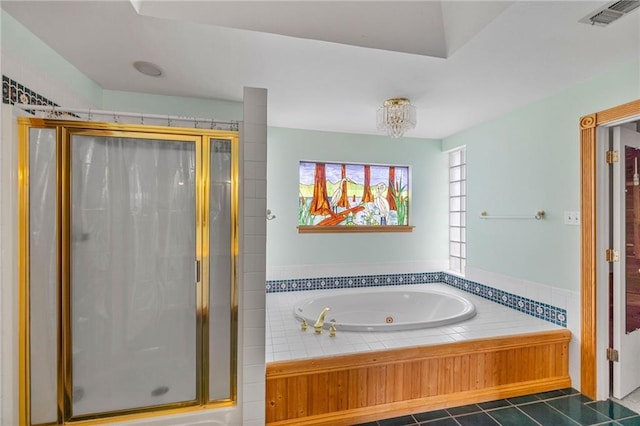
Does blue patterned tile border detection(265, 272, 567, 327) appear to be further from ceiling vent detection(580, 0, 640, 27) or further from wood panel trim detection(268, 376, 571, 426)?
ceiling vent detection(580, 0, 640, 27)

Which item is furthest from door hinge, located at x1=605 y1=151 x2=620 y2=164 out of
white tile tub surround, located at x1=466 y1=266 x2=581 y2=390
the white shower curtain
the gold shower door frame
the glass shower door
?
the white shower curtain

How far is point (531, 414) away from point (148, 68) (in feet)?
10.5

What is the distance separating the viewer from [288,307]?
281 centimetres

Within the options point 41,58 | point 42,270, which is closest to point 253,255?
point 42,270

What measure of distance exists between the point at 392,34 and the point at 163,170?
140 centimetres

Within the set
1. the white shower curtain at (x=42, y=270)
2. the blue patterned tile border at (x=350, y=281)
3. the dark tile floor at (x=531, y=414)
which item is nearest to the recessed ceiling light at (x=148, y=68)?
the white shower curtain at (x=42, y=270)

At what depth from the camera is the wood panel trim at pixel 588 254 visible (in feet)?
6.91

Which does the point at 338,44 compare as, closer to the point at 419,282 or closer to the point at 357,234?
the point at 357,234

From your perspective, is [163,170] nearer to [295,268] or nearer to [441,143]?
[295,268]

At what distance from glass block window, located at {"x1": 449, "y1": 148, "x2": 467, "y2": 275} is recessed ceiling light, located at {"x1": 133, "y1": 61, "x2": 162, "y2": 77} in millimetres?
3012

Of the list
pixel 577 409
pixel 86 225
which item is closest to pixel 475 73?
pixel 577 409

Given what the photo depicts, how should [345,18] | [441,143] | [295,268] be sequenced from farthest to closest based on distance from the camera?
[441,143] < [295,268] < [345,18]

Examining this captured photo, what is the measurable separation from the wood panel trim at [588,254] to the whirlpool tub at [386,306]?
866 millimetres

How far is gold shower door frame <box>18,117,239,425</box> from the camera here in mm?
1549
